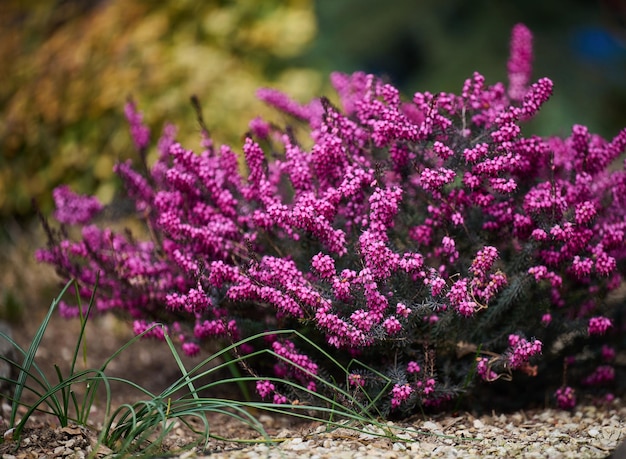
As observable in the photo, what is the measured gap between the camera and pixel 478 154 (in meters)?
2.25

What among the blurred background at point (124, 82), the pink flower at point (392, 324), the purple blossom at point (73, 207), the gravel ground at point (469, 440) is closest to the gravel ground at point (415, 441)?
the gravel ground at point (469, 440)

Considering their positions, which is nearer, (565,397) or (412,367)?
(412,367)

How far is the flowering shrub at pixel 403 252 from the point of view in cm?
222

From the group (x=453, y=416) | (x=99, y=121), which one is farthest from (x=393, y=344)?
(x=99, y=121)

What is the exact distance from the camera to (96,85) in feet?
16.0

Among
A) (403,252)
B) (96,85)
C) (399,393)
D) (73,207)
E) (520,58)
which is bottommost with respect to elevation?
(399,393)

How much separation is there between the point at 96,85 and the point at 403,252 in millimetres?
3172

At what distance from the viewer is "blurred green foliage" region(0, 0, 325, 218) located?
16.0ft

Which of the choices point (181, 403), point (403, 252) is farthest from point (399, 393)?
point (181, 403)

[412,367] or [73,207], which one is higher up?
[73,207]

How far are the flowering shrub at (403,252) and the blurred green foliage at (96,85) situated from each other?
92.2 inches

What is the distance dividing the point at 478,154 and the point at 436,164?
19 cm

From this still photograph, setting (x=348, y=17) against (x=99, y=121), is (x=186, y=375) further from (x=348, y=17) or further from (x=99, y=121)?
(x=348, y=17)

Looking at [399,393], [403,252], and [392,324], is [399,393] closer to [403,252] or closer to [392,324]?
[392,324]
